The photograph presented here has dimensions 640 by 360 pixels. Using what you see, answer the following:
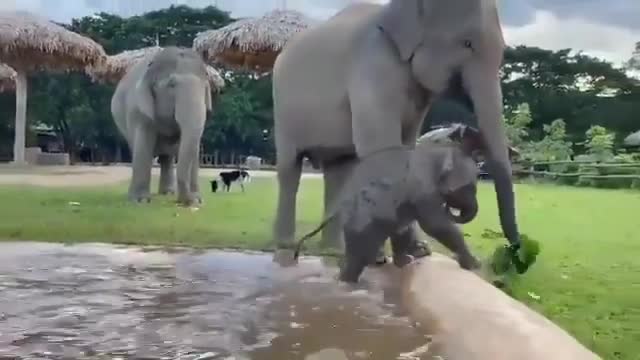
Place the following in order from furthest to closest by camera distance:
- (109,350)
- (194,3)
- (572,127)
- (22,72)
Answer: (194,3), (572,127), (22,72), (109,350)

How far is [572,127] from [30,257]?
32.0 meters

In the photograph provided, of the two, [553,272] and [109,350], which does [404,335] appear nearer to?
[109,350]

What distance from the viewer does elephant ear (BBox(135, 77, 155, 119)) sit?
12016 mm

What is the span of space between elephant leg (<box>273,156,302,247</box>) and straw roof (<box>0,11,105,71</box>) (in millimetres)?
15561

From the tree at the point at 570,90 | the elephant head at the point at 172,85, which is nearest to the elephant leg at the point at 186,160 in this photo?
the elephant head at the point at 172,85

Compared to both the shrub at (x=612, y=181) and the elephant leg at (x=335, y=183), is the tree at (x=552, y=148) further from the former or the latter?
the elephant leg at (x=335, y=183)

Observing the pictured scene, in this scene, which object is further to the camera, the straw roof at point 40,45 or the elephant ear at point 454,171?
the straw roof at point 40,45

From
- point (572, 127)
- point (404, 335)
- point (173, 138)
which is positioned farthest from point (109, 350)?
point (572, 127)

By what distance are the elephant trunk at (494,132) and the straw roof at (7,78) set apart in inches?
854

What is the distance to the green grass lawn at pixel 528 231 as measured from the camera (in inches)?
189

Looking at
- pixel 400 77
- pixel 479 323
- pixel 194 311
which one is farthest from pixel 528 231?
pixel 479 323

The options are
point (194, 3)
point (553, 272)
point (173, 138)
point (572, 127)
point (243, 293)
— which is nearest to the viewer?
point (243, 293)

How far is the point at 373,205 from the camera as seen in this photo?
16.4 ft

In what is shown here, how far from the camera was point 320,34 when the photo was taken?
6.58 meters
